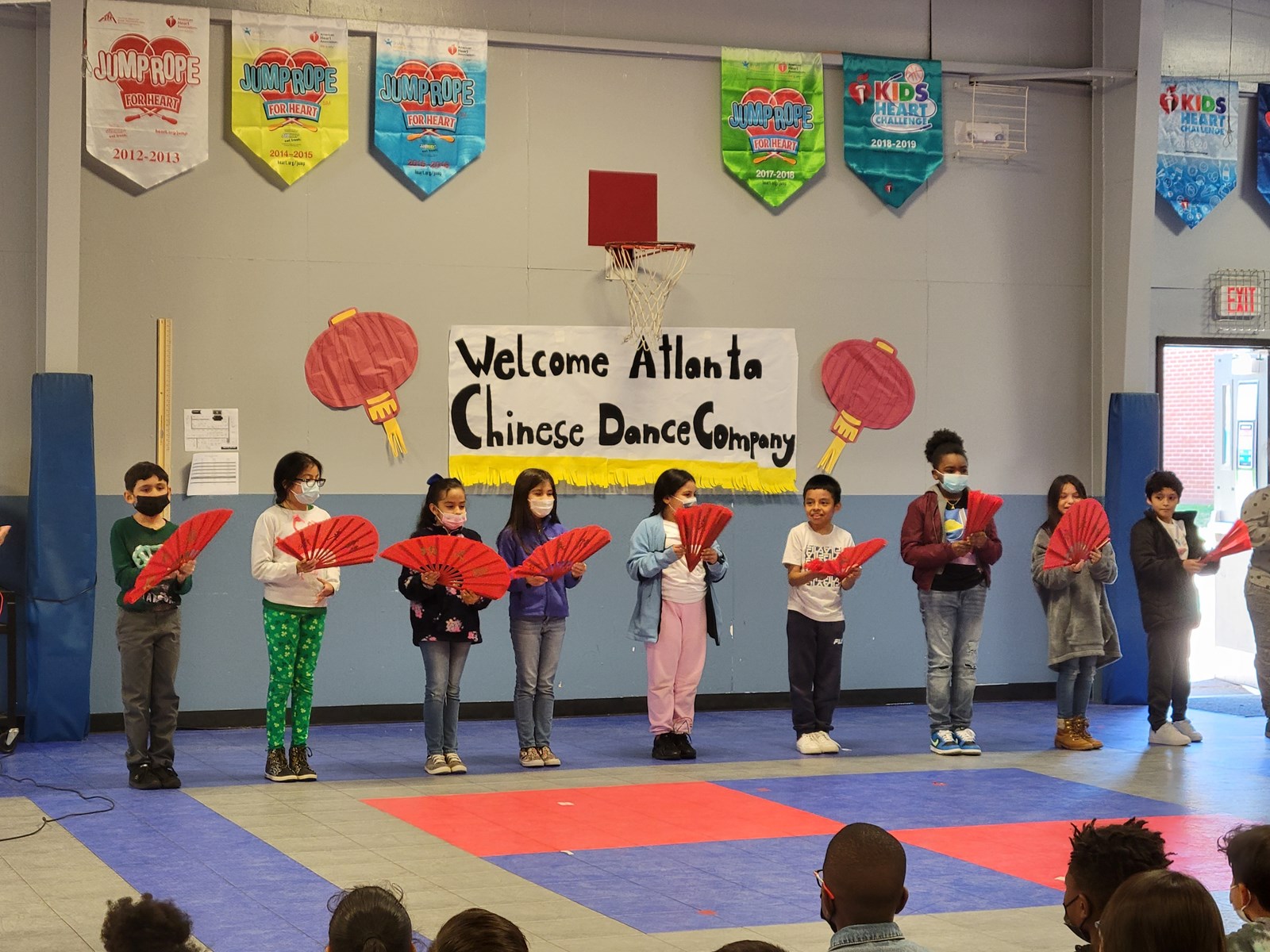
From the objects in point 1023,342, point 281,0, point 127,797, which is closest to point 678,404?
point 1023,342

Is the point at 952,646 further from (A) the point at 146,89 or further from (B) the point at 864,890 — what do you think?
(B) the point at 864,890

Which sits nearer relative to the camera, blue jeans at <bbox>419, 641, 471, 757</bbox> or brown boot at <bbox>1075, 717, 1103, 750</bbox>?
blue jeans at <bbox>419, 641, 471, 757</bbox>

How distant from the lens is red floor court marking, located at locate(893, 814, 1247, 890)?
5703 mm

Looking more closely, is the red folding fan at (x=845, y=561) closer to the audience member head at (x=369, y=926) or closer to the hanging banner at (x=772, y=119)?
the hanging banner at (x=772, y=119)

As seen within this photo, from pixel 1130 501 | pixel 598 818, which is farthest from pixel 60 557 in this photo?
pixel 1130 501

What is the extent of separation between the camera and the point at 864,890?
8.80 feet

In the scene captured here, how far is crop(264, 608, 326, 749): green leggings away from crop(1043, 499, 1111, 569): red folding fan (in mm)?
4029

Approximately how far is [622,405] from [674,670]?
2279mm

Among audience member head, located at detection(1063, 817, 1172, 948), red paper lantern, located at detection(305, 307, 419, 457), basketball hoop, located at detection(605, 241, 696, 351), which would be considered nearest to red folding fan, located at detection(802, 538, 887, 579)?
basketball hoop, located at detection(605, 241, 696, 351)

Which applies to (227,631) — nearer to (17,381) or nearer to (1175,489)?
(17,381)

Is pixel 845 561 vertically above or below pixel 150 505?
below

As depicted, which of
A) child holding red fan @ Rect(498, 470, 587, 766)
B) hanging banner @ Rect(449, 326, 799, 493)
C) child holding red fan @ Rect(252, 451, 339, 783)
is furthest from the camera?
hanging banner @ Rect(449, 326, 799, 493)

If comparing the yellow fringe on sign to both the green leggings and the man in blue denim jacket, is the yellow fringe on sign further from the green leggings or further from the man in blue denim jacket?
the man in blue denim jacket

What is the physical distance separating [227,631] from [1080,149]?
680cm
